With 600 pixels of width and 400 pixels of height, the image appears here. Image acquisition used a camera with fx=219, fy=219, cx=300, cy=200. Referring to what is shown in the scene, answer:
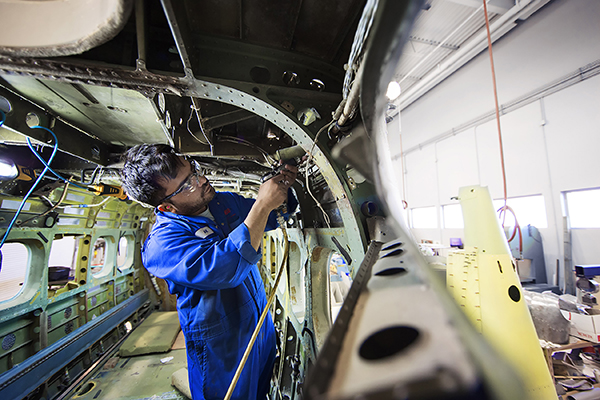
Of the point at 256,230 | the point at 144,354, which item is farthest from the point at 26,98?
the point at 144,354

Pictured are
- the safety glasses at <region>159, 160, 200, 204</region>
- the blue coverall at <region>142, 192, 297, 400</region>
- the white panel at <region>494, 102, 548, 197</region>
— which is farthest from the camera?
the white panel at <region>494, 102, 548, 197</region>

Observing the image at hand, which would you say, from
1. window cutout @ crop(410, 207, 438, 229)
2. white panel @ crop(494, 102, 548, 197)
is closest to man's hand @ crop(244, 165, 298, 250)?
white panel @ crop(494, 102, 548, 197)

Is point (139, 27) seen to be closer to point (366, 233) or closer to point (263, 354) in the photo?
point (366, 233)

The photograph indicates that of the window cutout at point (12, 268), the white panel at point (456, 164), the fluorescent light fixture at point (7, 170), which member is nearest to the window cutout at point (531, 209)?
the white panel at point (456, 164)

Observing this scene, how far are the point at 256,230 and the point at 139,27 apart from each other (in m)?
1.34

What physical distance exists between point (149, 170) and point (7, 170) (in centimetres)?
308

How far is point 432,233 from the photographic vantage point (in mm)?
8148

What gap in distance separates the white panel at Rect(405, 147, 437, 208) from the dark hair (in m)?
8.26

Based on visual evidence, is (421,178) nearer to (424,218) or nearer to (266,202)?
(424,218)

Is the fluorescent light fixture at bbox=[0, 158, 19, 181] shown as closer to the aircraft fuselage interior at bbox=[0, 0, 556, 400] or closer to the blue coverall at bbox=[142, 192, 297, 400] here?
the aircraft fuselage interior at bbox=[0, 0, 556, 400]

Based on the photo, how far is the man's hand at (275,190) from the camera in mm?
1574

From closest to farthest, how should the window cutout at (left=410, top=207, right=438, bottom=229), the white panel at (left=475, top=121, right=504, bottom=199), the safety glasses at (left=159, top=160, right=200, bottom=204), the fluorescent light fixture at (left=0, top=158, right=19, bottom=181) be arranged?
1. the safety glasses at (left=159, top=160, right=200, bottom=204)
2. the fluorescent light fixture at (left=0, top=158, right=19, bottom=181)
3. the white panel at (left=475, top=121, right=504, bottom=199)
4. the window cutout at (left=410, top=207, right=438, bottom=229)

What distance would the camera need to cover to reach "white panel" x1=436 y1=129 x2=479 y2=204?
6.43 metres

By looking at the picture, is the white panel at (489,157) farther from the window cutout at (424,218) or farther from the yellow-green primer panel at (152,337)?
the yellow-green primer panel at (152,337)
